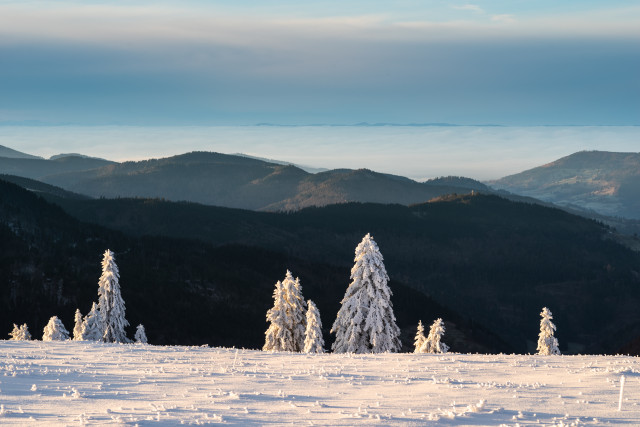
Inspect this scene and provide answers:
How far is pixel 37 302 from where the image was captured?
580 feet

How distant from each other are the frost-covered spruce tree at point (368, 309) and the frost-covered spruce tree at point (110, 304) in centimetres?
2880

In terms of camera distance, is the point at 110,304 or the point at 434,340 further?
the point at 110,304

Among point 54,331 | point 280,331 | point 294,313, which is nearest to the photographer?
point 280,331

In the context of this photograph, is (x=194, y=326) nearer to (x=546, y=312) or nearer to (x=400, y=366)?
(x=546, y=312)

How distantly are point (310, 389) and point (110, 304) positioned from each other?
193ft

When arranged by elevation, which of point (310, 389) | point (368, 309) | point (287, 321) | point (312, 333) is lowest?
point (312, 333)

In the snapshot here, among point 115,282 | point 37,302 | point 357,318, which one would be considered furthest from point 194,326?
point 357,318

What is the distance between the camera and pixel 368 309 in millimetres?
53969

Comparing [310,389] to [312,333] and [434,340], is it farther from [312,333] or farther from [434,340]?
[434,340]

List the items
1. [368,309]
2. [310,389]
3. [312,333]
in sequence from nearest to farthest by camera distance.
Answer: [310,389], [368,309], [312,333]

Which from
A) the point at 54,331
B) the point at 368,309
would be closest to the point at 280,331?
the point at 368,309

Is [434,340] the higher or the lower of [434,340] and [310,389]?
the lower

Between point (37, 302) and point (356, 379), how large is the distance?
17421cm

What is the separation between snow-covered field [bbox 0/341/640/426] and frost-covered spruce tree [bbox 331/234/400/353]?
26341mm
